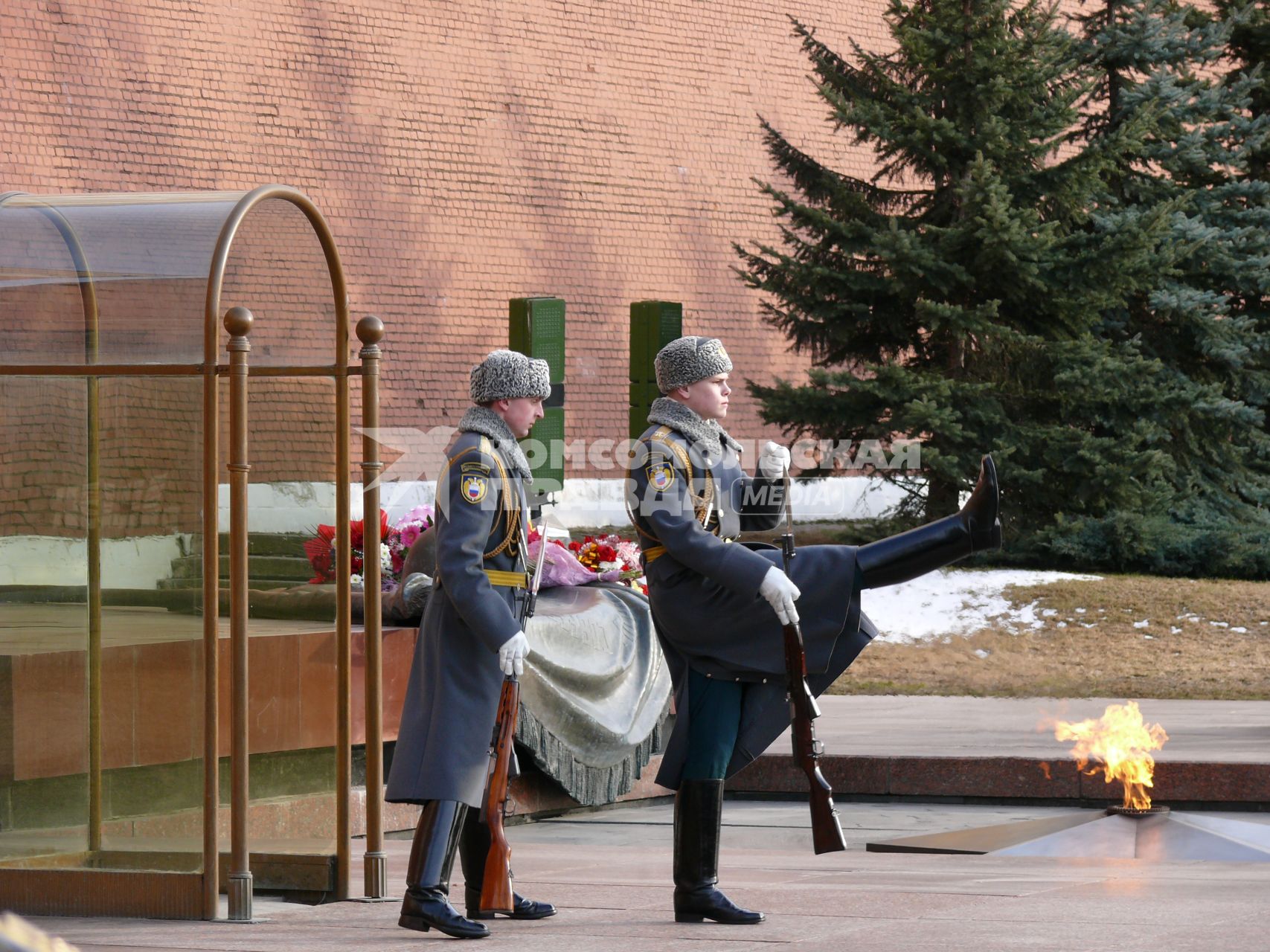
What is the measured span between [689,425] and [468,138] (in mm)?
14890

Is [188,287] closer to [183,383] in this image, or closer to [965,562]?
[183,383]

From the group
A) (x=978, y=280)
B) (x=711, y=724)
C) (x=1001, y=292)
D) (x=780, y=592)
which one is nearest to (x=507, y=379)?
(x=780, y=592)

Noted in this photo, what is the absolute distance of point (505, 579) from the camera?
16.2ft

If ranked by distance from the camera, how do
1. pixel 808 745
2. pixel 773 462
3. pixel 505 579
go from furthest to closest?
pixel 773 462
pixel 505 579
pixel 808 745

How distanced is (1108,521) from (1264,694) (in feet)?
17.1

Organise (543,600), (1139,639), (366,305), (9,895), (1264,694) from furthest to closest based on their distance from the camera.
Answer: (366,305) < (1139,639) < (1264,694) < (543,600) < (9,895)

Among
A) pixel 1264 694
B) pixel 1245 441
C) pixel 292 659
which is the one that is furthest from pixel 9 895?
pixel 1245 441

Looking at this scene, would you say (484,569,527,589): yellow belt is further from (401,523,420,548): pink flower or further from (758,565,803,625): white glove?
(401,523,420,548): pink flower

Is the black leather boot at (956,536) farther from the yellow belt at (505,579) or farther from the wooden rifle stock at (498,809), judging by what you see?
the wooden rifle stock at (498,809)

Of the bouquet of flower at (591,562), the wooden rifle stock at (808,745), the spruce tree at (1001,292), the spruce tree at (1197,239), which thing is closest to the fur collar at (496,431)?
the wooden rifle stock at (808,745)

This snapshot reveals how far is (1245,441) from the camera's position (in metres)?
19.5

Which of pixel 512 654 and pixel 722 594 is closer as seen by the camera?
pixel 512 654

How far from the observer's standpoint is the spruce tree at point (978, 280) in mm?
16766

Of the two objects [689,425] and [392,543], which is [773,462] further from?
[392,543]
